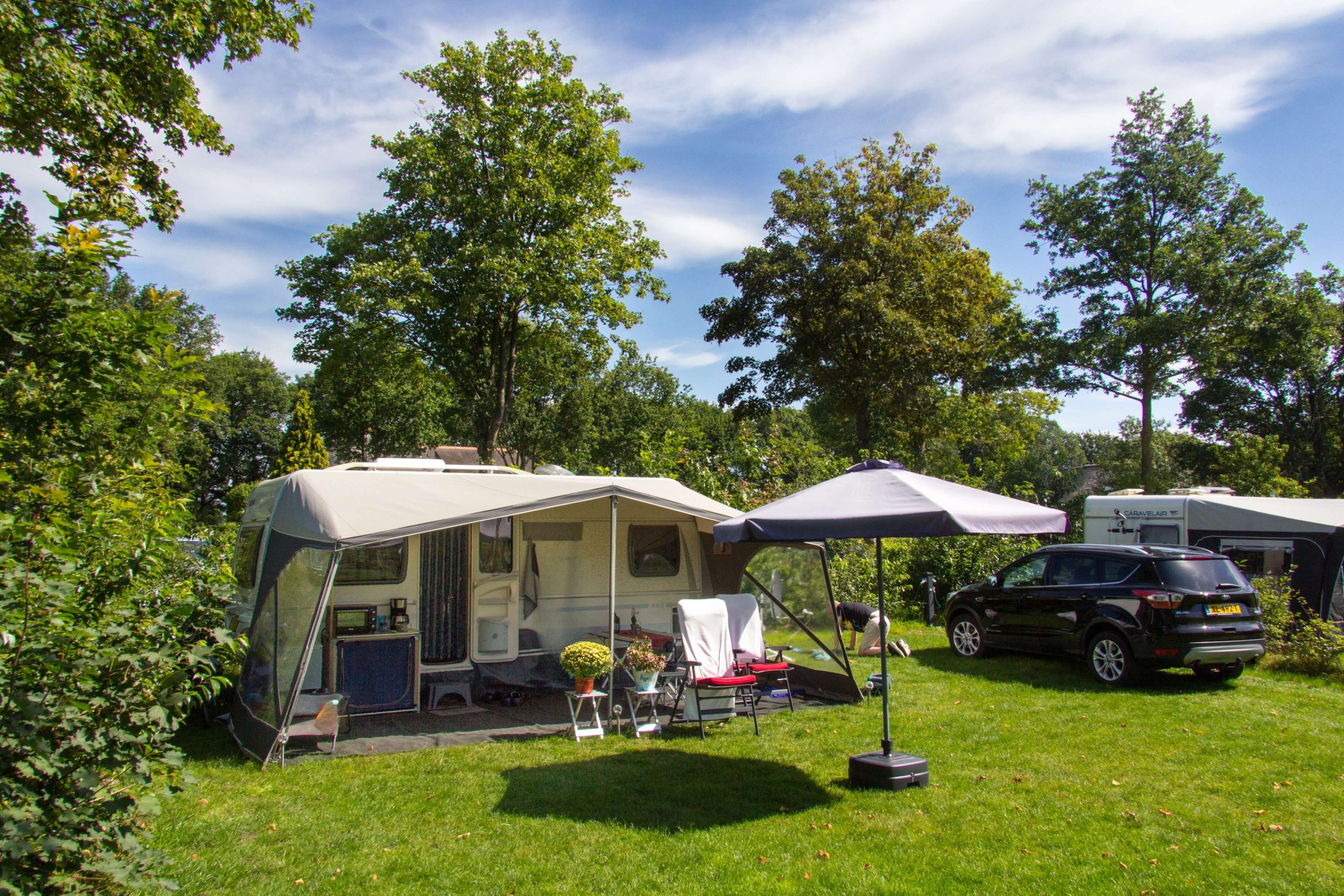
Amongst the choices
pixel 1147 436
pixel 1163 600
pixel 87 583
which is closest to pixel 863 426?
pixel 1147 436

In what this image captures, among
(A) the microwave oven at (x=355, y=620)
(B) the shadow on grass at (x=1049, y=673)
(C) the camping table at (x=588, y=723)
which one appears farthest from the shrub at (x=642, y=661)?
(B) the shadow on grass at (x=1049, y=673)

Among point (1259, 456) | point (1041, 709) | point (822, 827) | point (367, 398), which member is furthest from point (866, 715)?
point (367, 398)

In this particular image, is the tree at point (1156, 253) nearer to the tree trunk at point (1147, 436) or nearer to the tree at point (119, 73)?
the tree trunk at point (1147, 436)

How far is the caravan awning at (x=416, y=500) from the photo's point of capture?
697cm

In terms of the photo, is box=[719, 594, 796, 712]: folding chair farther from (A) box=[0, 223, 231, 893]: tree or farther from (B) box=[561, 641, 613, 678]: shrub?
(A) box=[0, 223, 231, 893]: tree

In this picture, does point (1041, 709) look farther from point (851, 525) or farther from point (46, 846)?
point (46, 846)

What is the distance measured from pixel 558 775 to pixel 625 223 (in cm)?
1987

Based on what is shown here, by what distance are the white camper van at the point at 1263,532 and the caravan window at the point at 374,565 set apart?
10.2 metres

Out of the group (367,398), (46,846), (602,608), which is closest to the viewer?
(46,846)

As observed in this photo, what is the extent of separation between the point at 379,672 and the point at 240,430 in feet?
141

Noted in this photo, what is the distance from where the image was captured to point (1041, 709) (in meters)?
8.41

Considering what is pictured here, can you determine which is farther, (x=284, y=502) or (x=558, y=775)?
(x=284, y=502)

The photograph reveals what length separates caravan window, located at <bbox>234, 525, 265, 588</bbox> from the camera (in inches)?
354

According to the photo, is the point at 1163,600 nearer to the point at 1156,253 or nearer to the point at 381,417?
the point at 1156,253
